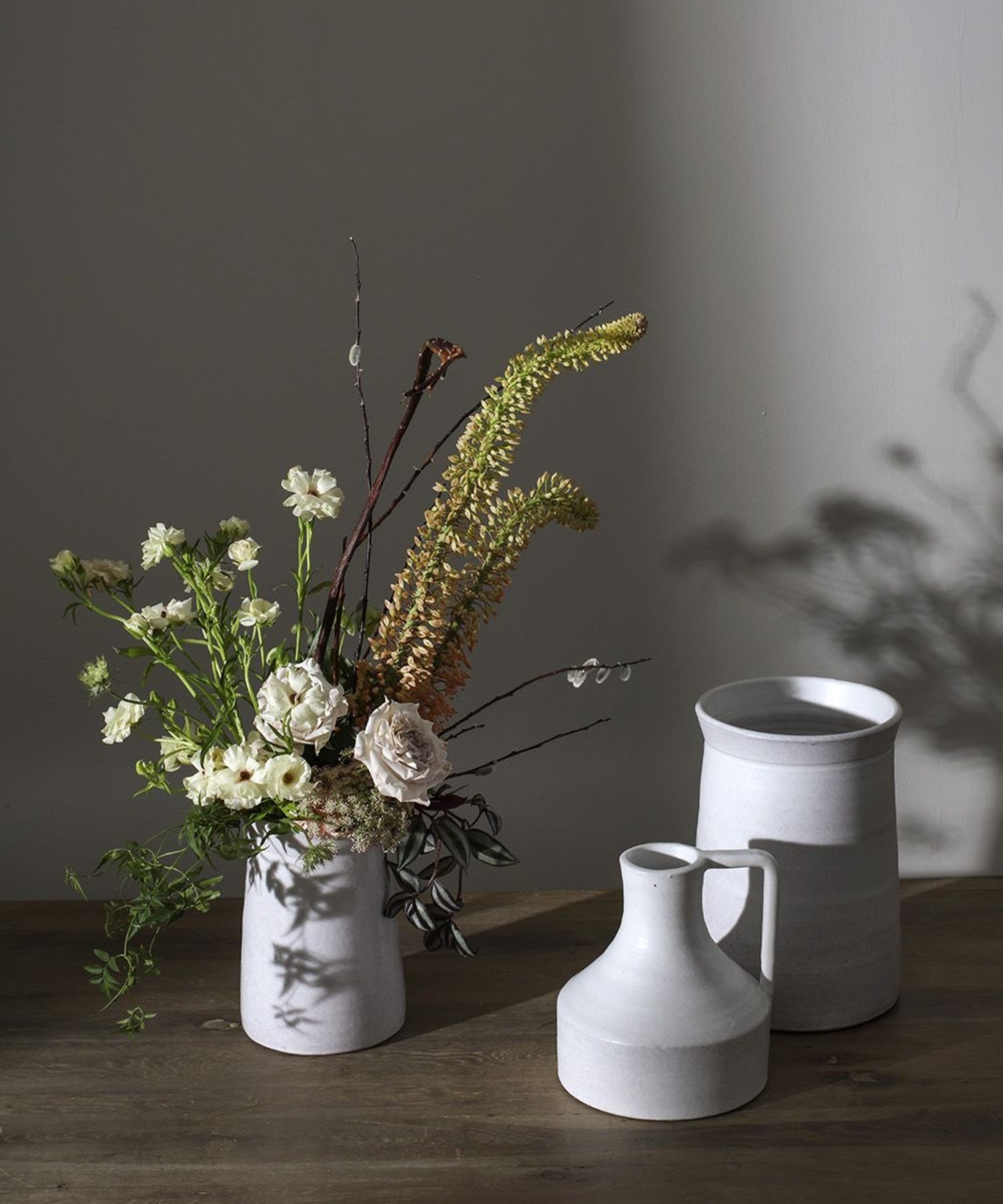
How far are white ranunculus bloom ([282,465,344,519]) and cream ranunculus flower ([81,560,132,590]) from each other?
134 mm

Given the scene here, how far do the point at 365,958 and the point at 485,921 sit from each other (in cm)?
24

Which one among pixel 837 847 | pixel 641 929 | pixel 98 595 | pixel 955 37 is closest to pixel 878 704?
pixel 837 847

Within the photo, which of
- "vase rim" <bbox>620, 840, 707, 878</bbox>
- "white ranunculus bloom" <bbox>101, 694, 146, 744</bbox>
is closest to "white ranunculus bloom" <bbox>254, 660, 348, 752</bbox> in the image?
"white ranunculus bloom" <bbox>101, 694, 146, 744</bbox>

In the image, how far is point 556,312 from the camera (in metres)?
1.32

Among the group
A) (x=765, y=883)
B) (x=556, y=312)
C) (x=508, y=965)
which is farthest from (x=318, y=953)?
(x=556, y=312)

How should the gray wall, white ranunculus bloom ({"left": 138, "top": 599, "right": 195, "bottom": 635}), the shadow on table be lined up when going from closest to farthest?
white ranunculus bloom ({"left": 138, "top": 599, "right": 195, "bottom": 635})
the shadow on table
the gray wall

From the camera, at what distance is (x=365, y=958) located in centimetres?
104

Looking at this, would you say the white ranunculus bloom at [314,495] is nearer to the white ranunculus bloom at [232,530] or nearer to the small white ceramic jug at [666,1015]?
the white ranunculus bloom at [232,530]

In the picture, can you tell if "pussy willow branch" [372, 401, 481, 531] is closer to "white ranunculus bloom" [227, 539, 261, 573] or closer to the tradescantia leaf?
"white ranunculus bloom" [227, 539, 261, 573]

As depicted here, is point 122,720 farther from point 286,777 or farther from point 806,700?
point 806,700

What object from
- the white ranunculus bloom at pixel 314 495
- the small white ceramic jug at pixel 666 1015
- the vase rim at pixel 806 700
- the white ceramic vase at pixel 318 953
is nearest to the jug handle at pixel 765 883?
the small white ceramic jug at pixel 666 1015

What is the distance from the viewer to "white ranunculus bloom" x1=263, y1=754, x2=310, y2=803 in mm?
943

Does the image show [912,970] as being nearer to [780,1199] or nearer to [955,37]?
[780,1199]

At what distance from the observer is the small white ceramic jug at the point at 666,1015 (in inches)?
37.3
